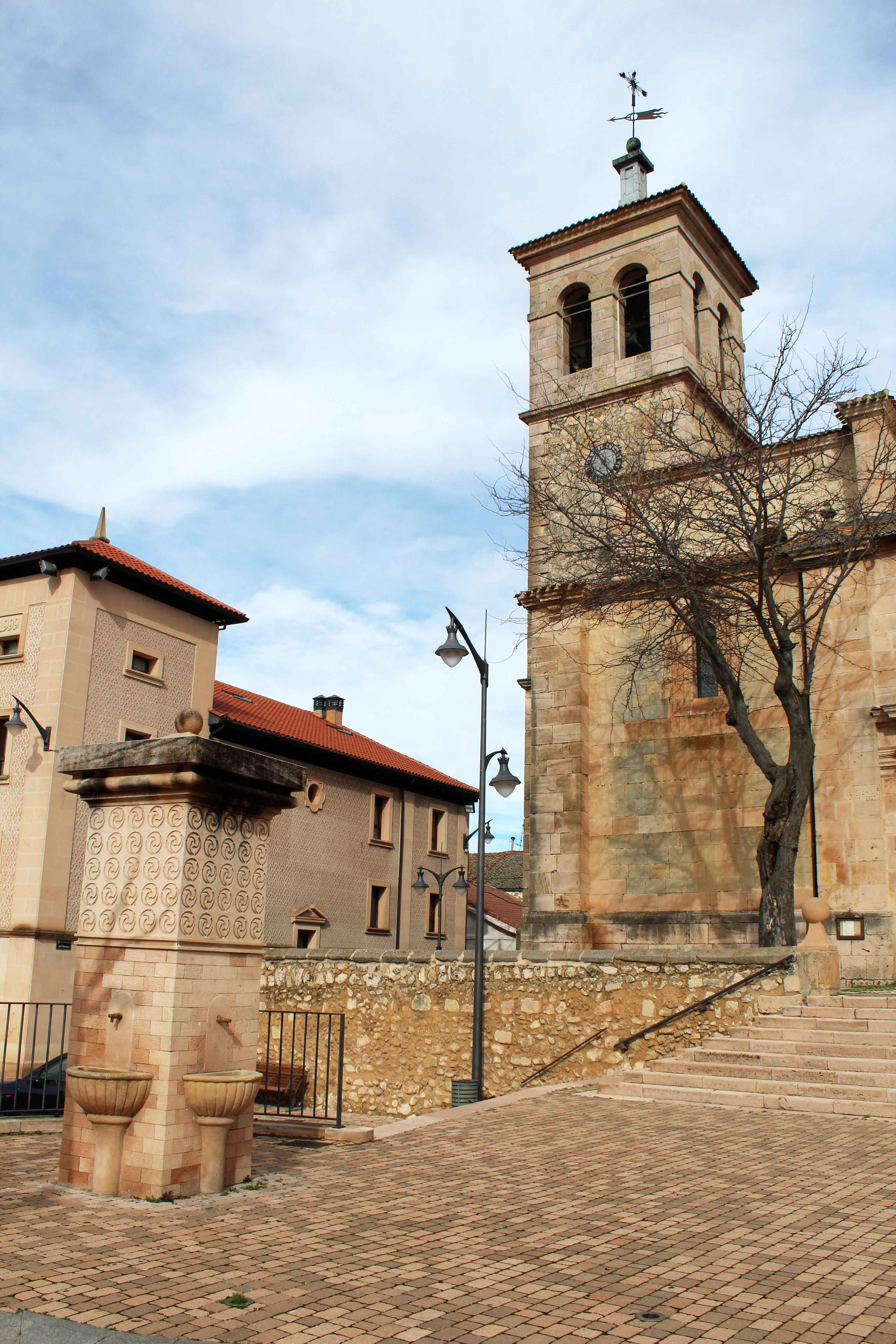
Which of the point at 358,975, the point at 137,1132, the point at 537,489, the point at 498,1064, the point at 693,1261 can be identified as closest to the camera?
the point at 693,1261

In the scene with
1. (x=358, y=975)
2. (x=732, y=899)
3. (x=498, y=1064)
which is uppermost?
(x=732, y=899)

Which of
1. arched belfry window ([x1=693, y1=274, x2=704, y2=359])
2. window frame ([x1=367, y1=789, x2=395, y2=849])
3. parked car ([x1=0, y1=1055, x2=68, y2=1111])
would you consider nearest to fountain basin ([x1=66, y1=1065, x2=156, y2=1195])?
parked car ([x1=0, y1=1055, x2=68, y2=1111])

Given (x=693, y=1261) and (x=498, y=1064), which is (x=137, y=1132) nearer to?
(x=693, y=1261)

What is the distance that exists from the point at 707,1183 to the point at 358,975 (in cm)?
881

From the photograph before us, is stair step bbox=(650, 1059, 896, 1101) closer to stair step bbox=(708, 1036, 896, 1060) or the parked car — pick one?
stair step bbox=(708, 1036, 896, 1060)

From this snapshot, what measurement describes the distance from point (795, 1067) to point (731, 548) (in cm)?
976

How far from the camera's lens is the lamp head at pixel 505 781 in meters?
14.5

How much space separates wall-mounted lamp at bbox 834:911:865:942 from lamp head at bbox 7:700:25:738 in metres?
16.0

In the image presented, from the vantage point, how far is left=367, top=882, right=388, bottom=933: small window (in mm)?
32500

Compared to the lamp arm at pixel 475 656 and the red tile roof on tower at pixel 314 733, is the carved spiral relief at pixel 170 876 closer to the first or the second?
the lamp arm at pixel 475 656

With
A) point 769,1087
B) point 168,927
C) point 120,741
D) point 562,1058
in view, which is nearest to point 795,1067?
point 769,1087

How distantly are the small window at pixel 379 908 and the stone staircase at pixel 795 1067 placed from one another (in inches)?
855

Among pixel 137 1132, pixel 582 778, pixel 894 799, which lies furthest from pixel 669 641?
pixel 137 1132

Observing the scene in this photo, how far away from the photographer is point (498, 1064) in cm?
1324
